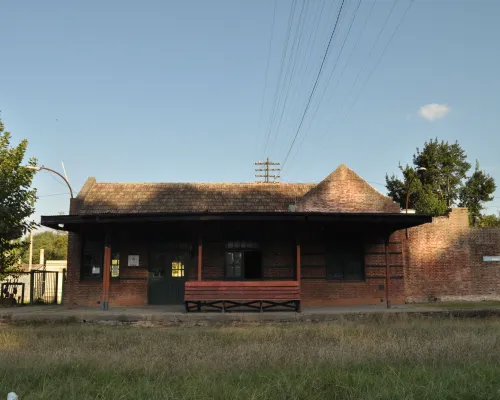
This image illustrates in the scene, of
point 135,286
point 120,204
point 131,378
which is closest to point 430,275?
point 135,286

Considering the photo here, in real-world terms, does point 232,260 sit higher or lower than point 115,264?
higher

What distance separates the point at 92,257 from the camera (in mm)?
17875

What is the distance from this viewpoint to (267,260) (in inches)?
697

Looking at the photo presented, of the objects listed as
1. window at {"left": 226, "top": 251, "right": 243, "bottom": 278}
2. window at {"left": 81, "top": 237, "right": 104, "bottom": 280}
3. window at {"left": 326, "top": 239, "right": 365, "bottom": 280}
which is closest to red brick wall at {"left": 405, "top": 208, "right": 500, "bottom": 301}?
window at {"left": 326, "top": 239, "right": 365, "bottom": 280}

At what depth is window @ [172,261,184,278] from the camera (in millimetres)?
17734

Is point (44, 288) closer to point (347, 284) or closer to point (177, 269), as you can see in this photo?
point (177, 269)

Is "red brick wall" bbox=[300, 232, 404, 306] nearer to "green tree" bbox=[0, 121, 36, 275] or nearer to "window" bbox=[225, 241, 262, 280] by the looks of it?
"window" bbox=[225, 241, 262, 280]

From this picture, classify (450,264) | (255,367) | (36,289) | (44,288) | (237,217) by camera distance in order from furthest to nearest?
1. (44,288)
2. (36,289)
3. (450,264)
4. (237,217)
5. (255,367)

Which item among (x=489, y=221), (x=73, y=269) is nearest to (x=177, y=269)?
(x=73, y=269)

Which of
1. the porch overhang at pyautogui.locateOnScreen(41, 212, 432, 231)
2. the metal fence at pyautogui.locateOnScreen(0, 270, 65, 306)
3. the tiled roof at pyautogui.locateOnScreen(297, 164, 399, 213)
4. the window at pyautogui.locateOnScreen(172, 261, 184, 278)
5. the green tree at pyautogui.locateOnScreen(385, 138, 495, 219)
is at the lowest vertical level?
the metal fence at pyautogui.locateOnScreen(0, 270, 65, 306)

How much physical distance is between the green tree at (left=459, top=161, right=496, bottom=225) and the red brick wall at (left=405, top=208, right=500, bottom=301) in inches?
909

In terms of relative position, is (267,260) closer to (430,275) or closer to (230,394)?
(430,275)

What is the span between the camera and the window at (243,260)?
695 inches

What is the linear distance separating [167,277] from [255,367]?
11383 millimetres
